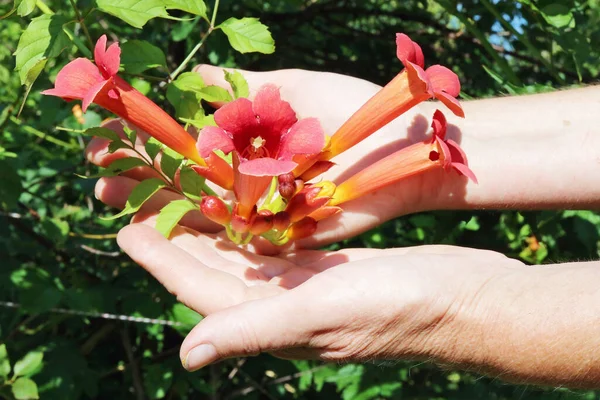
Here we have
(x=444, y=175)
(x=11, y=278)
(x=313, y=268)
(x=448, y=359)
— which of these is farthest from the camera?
(x=11, y=278)

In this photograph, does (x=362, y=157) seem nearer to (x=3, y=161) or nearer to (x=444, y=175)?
(x=444, y=175)

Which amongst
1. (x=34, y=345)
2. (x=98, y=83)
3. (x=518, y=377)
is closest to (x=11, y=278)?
(x=34, y=345)

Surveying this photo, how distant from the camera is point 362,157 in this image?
3.42 metres

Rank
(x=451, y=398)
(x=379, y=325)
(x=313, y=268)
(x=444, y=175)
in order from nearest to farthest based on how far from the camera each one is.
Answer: (x=379, y=325) → (x=313, y=268) → (x=444, y=175) → (x=451, y=398)

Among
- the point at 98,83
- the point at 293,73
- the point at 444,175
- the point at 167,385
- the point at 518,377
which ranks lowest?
the point at 167,385

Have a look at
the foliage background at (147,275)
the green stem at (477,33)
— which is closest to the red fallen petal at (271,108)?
the foliage background at (147,275)

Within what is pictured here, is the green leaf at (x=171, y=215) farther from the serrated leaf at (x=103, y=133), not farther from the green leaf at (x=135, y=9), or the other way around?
the green leaf at (x=135, y=9)

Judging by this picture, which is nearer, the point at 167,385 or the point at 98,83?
the point at 98,83

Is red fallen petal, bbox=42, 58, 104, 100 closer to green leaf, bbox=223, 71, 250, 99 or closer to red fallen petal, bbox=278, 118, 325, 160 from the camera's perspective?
green leaf, bbox=223, 71, 250, 99

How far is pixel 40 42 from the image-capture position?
7.85ft

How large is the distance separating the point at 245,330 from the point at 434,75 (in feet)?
4.58

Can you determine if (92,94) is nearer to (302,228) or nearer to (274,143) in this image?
(274,143)

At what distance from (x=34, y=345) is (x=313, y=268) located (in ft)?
6.90

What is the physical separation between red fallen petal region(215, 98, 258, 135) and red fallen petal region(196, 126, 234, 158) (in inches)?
2.3
